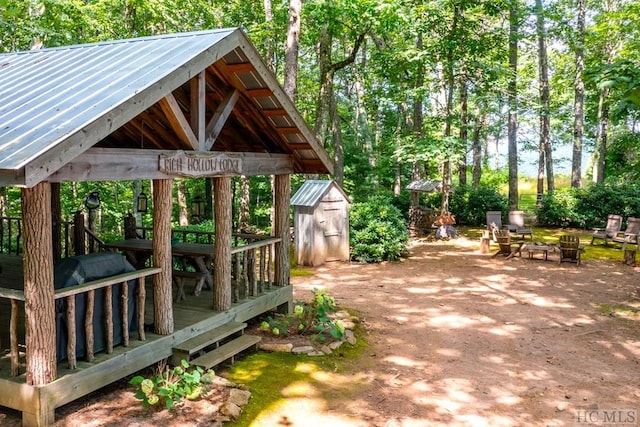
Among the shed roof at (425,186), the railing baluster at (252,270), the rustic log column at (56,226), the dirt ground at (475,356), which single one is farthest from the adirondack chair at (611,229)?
the rustic log column at (56,226)

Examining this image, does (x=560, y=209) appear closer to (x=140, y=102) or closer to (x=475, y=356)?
(x=475, y=356)

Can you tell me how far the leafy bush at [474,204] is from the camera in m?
22.2

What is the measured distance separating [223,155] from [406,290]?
6159mm

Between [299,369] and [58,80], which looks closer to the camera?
[58,80]

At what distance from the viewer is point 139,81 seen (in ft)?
17.1

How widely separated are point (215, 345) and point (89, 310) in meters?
2.10

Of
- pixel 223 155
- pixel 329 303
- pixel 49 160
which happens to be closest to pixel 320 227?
pixel 329 303

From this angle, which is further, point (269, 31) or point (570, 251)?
point (269, 31)

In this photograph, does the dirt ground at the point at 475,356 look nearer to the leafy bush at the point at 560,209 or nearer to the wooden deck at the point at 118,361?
the wooden deck at the point at 118,361

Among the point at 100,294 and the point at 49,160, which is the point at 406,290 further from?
the point at 49,160

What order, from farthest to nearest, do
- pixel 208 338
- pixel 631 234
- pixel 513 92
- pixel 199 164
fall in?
pixel 513 92 < pixel 631 234 < pixel 208 338 < pixel 199 164

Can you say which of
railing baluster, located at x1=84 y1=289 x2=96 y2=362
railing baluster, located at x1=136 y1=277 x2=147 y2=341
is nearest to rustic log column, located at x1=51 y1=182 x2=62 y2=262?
railing baluster, located at x1=136 y1=277 x2=147 y2=341

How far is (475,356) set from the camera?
7445mm

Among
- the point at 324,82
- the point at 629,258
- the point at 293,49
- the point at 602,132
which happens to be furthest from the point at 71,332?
the point at 602,132
